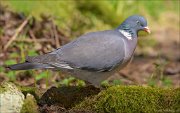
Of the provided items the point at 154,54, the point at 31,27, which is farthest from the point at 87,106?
the point at 154,54

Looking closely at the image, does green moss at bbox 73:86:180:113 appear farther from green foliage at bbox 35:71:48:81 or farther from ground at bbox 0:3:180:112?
green foliage at bbox 35:71:48:81

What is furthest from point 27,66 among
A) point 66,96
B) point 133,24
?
point 133,24

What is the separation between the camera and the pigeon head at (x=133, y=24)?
4387mm

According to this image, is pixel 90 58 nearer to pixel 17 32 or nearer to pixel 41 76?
pixel 41 76

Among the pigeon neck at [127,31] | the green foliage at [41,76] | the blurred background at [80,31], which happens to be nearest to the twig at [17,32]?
the blurred background at [80,31]

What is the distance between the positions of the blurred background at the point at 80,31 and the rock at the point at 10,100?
1936 mm

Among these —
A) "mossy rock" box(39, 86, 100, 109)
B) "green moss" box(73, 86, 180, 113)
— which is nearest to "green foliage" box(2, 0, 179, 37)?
"mossy rock" box(39, 86, 100, 109)

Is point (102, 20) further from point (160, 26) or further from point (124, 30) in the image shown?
point (124, 30)

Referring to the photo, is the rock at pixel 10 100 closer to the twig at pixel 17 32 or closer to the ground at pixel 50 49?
the ground at pixel 50 49

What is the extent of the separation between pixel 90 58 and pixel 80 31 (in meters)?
3.79

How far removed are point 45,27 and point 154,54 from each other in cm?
177

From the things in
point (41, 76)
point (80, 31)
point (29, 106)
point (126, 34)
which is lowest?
point (41, 76)

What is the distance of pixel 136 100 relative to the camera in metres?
3.71

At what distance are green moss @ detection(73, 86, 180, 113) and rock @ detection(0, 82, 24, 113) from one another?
560mm
